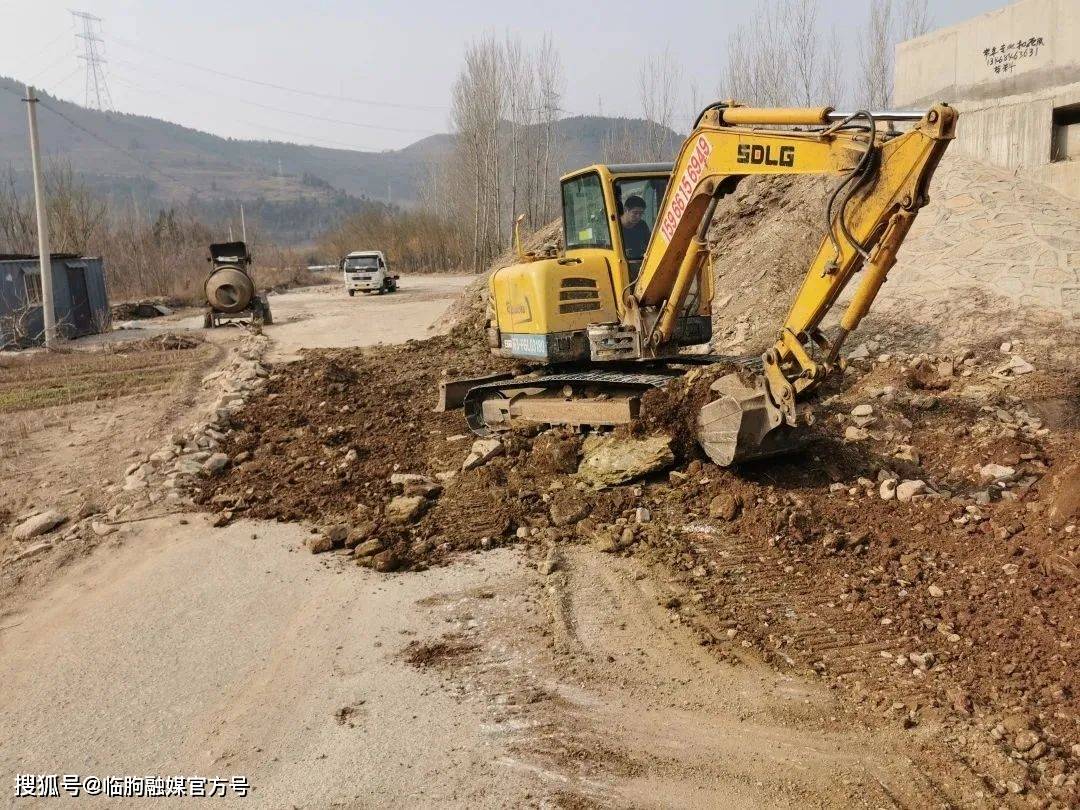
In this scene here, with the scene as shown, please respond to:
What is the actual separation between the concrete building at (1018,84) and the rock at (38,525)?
12882 millimetres

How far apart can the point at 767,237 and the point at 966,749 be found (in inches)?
471

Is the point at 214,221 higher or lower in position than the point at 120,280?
higher

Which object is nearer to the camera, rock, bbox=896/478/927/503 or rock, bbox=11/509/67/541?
rock, bbox=896/478/927/503

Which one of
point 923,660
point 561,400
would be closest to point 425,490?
point 561,400

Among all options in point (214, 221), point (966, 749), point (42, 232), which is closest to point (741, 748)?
point (966, 749)

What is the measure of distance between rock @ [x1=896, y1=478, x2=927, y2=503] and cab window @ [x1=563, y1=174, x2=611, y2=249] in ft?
11.0

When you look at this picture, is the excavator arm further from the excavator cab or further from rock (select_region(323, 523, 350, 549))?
rock (select_region(323, 523, 350, 549))

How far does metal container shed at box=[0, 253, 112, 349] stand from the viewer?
21.0 metres

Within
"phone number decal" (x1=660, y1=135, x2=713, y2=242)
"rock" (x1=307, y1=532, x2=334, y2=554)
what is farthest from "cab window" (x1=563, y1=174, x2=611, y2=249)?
"rock" (x1=307, y1=532, x2=334, y2=554)

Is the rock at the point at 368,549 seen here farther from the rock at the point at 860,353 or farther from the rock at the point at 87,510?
the rock at the point at 860,353

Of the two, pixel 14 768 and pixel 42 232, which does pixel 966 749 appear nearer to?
pixel 14 768

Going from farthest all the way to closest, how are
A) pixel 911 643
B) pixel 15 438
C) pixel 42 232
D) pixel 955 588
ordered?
pixel 42 232
pixel 15 438
pixel 955 588
pixel 911 643

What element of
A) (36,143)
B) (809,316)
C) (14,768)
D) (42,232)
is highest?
(36,143)

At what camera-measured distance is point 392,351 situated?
17.2 meters
